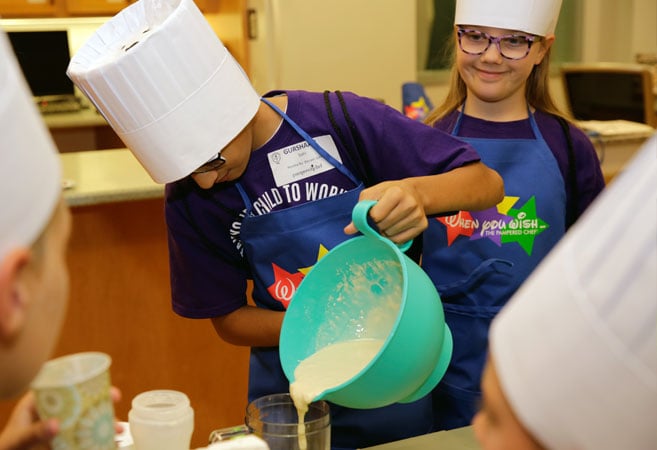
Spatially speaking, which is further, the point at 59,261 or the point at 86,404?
the point at 86,404

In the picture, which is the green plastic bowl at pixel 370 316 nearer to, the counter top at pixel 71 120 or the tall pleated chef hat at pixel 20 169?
the tall pleated chef hat at pixel 20 169

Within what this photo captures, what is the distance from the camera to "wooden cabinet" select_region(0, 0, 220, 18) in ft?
13.8

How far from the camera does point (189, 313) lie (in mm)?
1446

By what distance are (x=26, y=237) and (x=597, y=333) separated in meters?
0.47

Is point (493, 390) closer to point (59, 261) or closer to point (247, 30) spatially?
point (59, 261)

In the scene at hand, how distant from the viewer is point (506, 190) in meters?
1.63

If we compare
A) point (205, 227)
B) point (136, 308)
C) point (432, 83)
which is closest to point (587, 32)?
point (432, 83)

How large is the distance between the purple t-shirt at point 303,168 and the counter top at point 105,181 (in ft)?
2.80

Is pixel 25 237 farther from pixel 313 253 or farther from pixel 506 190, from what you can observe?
pixel 506 190

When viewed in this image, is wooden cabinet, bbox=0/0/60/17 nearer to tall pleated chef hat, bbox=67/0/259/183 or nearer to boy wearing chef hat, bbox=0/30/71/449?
tall pleated chef hat, bbox=67/0/259/183

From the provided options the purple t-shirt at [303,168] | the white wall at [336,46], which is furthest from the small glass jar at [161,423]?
the white wall at [336,46]

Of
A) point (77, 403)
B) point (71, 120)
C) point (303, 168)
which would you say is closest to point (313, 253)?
point (303, 168)

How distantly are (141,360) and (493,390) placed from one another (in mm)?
1810

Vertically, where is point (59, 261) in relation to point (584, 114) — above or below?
above
